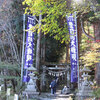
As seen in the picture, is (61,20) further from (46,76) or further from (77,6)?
(77,6)

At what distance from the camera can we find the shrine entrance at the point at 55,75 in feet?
52.1

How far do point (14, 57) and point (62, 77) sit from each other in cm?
521

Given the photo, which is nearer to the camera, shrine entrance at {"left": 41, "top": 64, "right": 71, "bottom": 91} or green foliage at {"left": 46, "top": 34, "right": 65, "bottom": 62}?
shrine entrance at {"left": 41, "top": 64, "right": 71, "bottom": 91}

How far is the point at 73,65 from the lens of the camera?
12.3 meters

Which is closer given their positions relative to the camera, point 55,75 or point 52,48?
point 55,75

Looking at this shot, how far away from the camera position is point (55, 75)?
16562 millimetres

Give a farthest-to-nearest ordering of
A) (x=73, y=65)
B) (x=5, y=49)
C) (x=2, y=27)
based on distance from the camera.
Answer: (x=5, y=49) → (x=2, y=27) → (x=73, y=65)

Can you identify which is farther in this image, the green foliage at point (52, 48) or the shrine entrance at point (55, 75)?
the green foliage at point (52, 48)

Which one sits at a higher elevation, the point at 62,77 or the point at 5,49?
the point at 5,49

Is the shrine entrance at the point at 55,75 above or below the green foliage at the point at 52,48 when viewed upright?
below

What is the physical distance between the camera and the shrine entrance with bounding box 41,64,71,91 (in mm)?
15887

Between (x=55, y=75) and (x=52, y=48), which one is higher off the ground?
(x=52, y=48)

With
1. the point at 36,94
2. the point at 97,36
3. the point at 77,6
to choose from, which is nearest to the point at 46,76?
the point at 36,94

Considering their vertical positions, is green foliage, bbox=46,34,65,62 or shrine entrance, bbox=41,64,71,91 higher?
green foliage, bbox=46,34,65,62
